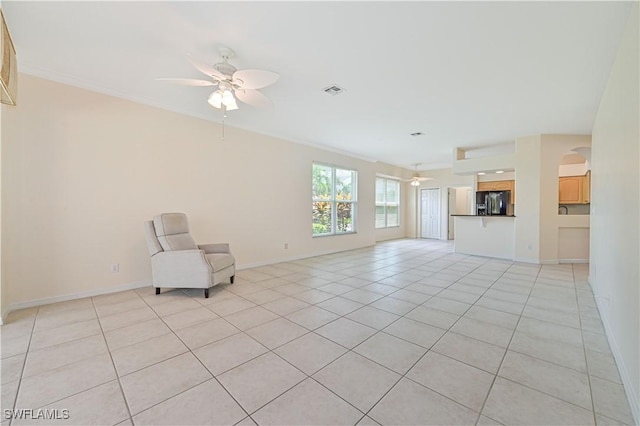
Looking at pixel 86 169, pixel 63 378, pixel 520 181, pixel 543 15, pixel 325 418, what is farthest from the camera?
pixel 520 181

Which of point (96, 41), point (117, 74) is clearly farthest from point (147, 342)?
point (117, 74)

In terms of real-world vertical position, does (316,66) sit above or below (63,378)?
above

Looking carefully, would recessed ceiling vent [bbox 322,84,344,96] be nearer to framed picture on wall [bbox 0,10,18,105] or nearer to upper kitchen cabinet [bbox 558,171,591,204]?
framed picture on wall [bbox 0,10,18,105]

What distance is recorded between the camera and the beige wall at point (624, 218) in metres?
1.49

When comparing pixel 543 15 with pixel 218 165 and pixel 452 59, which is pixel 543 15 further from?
pixel 218 165

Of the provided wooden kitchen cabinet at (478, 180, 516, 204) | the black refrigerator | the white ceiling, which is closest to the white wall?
wooden kitchen cabinet at (478, 180, 516, 204)

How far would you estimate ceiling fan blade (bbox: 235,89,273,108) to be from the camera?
2.58 meters

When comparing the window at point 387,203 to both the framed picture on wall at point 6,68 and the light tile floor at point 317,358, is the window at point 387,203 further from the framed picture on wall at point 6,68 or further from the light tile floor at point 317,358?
the framed picture on wall at point 6,68

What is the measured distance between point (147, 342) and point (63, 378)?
1.68ft

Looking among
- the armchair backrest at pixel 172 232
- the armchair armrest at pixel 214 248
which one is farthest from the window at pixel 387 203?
the armchair backrest at pixel 172 232

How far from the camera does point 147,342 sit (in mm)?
2090

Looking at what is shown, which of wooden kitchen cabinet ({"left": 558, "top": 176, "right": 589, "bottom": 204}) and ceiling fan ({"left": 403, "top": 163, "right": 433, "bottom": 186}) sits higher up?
ceiling fan ({"left": 403, "top": 163, "right": 433, "bottom": 186})

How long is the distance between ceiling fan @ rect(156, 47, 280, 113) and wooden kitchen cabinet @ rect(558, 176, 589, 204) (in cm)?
798

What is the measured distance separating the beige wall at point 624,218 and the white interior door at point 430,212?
6.92 metres
